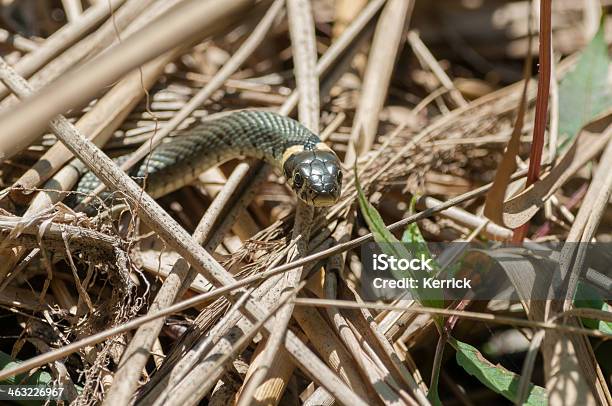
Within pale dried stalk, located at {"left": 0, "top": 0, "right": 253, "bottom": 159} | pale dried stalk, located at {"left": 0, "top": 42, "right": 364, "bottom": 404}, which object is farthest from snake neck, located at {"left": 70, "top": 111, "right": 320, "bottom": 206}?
pale dried stalk, located at {"left": 0, "top": 0, "right": 253, "bottom": 159}

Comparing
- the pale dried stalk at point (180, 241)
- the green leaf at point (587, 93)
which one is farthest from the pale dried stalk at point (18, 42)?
the green leaf at point (587, 93)

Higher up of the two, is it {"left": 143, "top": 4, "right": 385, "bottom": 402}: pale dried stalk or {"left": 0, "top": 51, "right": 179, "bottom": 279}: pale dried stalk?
{"left": 0, "top": 51, "right": 179, "bottom": 279}: pale dried stalk

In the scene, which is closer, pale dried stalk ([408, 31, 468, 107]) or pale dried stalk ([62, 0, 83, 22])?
pale dried stalk ([62, 0, 83, 22])

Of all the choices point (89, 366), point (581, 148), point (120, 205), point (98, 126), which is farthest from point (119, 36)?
point (581, 148)

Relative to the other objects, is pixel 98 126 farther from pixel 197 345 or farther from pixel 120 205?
pixel 197 345

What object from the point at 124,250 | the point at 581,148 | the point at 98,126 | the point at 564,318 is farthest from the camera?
the point at 98,126

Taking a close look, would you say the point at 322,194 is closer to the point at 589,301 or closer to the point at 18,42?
the point at 589,301

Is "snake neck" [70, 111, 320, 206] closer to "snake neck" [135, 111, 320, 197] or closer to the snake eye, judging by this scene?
"snake neck" [135, 111, 320, 197]
